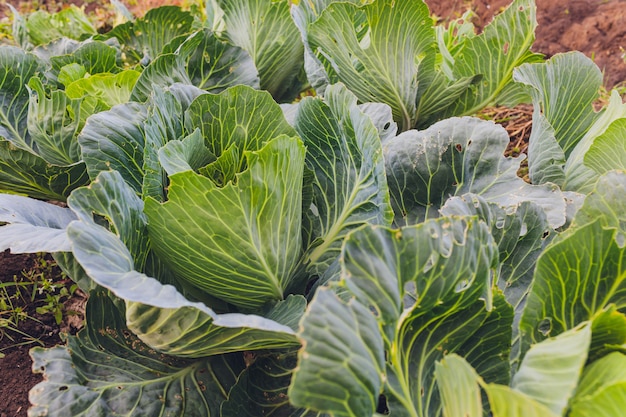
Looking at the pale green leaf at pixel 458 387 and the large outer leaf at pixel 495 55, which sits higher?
the large outer leaf at pixel 495 55

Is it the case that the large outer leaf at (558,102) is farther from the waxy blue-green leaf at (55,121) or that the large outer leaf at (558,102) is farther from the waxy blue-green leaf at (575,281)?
the waxy blue-green leaf at (55,121)

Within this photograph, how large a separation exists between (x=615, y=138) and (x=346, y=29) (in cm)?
85

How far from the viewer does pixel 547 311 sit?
0.86m

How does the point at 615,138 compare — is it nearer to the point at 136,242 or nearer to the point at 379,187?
the point at 379,187

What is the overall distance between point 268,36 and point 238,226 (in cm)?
122

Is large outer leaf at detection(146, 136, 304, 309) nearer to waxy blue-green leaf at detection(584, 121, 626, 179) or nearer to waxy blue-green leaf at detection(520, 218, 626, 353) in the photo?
waxy blue-green leaf at detection(520, 218, 626, 353)

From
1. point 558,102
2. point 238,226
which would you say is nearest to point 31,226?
point 238,226

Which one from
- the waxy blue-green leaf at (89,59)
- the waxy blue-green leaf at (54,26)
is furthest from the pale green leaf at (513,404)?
the waxy blue-green leaf at (54,26)

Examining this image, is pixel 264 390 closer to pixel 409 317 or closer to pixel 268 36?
pixel 409 317

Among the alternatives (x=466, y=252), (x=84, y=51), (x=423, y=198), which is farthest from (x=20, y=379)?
(x=466, y=252)

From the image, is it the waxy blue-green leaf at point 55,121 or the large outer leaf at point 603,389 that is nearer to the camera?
the large outer leaf at point 603,389

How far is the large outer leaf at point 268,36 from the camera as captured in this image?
77.4 inches

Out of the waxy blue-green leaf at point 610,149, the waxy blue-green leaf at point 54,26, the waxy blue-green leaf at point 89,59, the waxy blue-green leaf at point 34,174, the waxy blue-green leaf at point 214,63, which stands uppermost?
the waxy blue-green leaf at point 610,149

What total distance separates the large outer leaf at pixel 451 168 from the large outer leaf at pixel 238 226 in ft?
1.08
